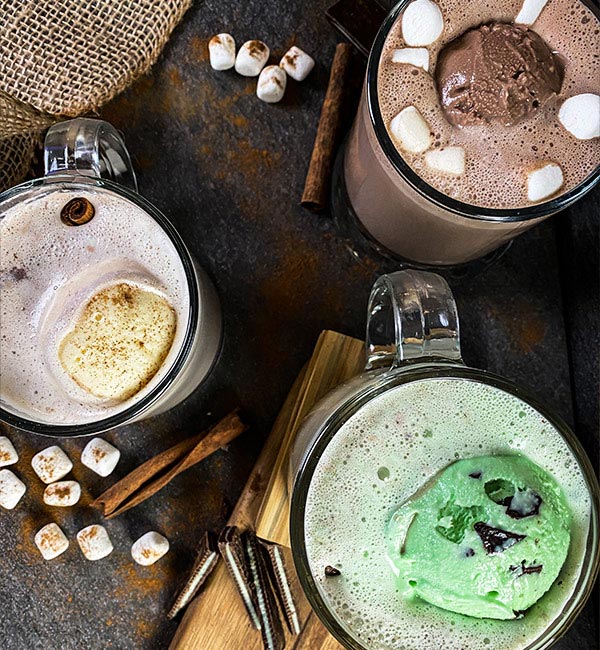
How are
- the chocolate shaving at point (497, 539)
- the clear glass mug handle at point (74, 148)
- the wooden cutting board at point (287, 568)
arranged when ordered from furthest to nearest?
the wooden cutting board at point (287, 568) < the clear glass mug handle at point (74, 148) < the chocolate shaving at point (497, 539)

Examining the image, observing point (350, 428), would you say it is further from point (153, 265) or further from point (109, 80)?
point (109, 80)

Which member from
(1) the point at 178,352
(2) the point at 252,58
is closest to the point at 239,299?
(1) the point at 178,352

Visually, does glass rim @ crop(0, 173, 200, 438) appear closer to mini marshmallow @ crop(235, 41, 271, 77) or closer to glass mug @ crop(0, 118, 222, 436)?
glass mug @ crop(0, 118, 222, 436)

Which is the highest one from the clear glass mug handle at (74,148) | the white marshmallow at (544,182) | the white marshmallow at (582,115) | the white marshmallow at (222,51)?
the white marshmallow at (582,115)

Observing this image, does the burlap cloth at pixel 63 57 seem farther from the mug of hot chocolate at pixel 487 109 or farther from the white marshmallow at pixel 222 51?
the mug of hot chocolate at pixel 487 109

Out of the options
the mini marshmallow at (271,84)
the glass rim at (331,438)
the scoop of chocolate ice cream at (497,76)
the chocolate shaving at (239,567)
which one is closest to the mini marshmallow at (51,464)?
the chocolate shaving at (239,567)

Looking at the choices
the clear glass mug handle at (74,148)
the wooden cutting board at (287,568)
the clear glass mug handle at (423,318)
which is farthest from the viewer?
the wooden cutting board at (287,568)

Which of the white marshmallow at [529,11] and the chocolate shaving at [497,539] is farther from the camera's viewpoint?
the white marshmallow at [529,11]
